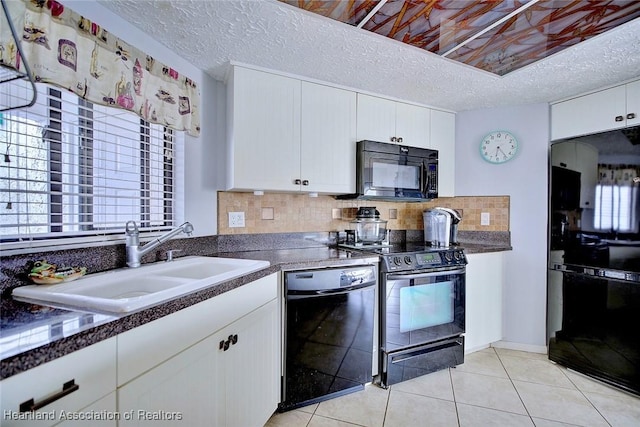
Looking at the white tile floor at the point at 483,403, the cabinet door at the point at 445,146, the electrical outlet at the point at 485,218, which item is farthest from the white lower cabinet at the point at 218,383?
the electrical outlet at the point at 485,218

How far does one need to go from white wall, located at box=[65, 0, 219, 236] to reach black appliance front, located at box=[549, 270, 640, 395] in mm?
2648

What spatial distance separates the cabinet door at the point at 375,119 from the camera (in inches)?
88.2

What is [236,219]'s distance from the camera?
209 centimetres

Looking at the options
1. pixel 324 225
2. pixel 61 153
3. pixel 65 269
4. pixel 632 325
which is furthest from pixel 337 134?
pixel 632 325

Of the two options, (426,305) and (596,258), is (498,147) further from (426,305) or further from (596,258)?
(426,305)

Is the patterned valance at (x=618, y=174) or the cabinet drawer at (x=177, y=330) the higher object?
the patterned valance at (x=618, y=174)

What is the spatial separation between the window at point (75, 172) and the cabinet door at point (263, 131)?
388 mm

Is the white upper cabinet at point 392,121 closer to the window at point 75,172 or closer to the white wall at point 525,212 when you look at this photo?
the white wall at point 525,212

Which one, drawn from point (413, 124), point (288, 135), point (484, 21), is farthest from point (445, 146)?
point (288, 135)

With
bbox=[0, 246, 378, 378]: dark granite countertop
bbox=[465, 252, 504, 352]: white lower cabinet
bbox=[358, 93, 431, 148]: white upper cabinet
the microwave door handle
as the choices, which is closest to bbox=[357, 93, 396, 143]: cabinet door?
bbox=[358, 93, 431, 148]: white upper cabinet

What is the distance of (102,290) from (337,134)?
1665 mm

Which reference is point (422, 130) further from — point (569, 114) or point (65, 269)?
point (65, 269)

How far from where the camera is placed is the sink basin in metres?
0.86

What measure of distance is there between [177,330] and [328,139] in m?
1.57
